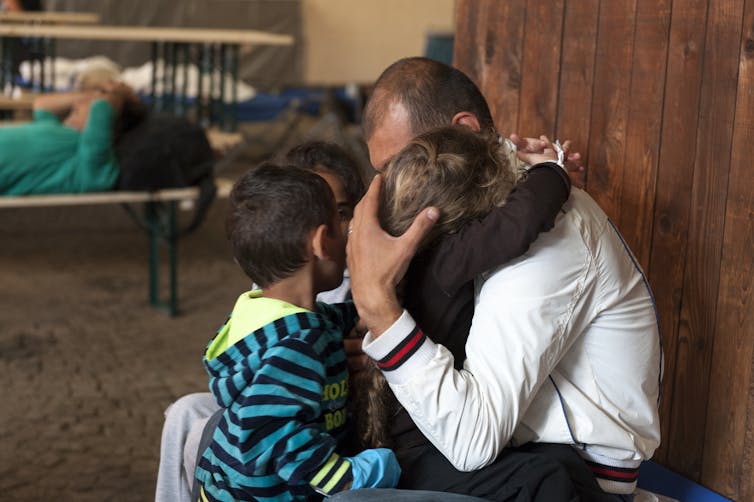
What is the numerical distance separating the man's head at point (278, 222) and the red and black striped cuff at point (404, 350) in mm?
291

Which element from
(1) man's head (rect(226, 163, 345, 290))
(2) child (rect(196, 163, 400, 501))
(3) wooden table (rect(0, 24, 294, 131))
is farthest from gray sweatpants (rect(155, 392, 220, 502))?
(3) wooden table (rect(0, 24, 294, 131))

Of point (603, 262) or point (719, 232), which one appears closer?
point (603, 262)

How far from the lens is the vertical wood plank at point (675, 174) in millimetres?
2117

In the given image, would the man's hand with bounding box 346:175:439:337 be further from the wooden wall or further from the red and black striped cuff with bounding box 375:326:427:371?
the wooden wall

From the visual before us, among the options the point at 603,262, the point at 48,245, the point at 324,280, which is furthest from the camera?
Result: the point at 48,245

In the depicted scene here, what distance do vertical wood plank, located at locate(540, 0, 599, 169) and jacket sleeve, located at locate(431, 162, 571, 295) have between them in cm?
83

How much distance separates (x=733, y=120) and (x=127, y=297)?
4051 millimetres

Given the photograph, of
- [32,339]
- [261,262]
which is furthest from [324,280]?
[32,339]

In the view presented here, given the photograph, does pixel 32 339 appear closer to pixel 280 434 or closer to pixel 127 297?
pixel 127 297

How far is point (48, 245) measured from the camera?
6465 mm

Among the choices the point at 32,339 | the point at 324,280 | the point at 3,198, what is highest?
the point at 324,280

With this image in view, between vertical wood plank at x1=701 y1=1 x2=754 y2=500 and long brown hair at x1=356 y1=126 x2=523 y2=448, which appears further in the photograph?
vertical wood plank at x1=701 y1=1 x2=754 y2=500

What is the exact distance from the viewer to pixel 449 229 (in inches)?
64.6

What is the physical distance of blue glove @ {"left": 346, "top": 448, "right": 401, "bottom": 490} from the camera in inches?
64.1
